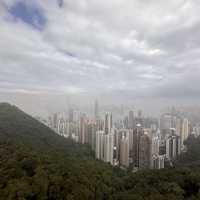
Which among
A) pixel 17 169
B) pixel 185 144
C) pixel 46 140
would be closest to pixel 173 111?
pixel 185 144

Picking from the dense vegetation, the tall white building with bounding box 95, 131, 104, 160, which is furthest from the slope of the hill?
the dense vegetation

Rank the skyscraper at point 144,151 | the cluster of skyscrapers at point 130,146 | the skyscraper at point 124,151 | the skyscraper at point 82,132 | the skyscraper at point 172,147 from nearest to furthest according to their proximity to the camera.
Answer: the skyscraper at point 144,151
the cluster of skyscrapers at point 130,146
the skyscraper at point 124,151
the skyscraper at point 172,147
the skyscraper at point 82,132

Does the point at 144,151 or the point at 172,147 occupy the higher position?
the point at 144,151

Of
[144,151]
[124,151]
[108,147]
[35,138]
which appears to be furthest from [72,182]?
[124,151]

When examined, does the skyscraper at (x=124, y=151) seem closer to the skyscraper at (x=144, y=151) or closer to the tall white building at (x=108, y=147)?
the tall white building at (x=108, y=147)

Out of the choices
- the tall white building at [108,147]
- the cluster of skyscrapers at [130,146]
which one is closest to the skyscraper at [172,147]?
the cluster of skyscrapers at [130,146]

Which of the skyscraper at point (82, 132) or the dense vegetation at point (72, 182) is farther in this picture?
the skyscraper at point (82, 132)

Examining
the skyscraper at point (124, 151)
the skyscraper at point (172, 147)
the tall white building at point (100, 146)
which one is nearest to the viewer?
the skyscraper at point (124, 151)

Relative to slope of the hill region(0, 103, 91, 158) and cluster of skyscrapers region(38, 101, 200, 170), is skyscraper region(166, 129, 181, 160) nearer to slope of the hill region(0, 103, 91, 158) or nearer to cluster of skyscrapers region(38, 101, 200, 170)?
cluster of skyscrapers region(38, 101, 200, 170)

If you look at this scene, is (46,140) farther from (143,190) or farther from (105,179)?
(143,190)

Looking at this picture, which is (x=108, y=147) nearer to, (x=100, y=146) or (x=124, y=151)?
(x=100, y=146)

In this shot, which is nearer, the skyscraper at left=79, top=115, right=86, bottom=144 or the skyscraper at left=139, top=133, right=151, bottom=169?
the skyscraper at left=139, top=133, right=151, bottom=169
